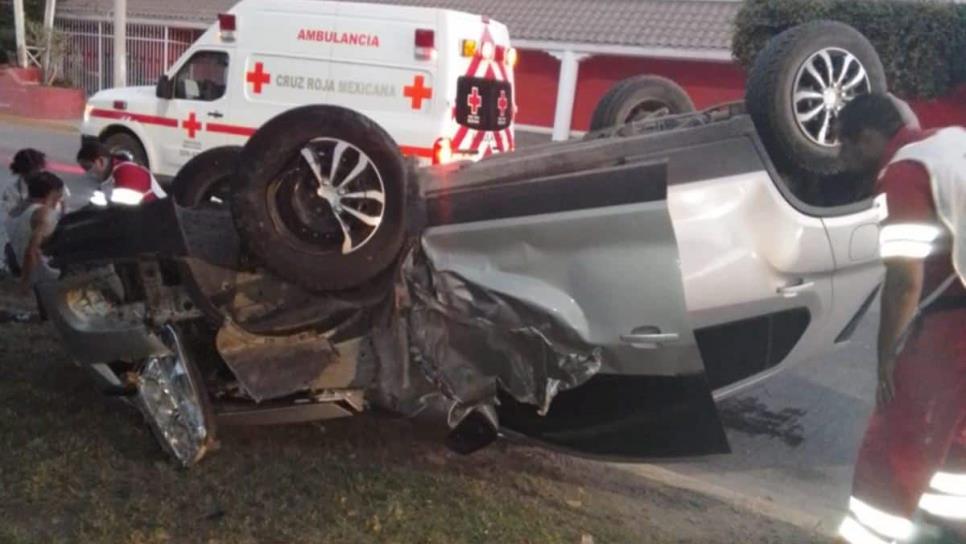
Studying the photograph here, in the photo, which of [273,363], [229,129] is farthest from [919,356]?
[229,129]

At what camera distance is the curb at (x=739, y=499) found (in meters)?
4.43

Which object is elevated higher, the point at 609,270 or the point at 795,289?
the point at 609,270

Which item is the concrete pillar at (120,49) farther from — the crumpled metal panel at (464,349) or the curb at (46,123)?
the crumpled metal panel at (464,349)

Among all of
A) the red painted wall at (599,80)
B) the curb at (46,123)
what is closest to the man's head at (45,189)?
the red painted wall at (599,80)

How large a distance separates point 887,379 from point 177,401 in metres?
2.45

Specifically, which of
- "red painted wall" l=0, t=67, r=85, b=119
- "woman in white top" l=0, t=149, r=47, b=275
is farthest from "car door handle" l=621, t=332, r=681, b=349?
"red painted wall" l=0, t=67, r=85, b=119

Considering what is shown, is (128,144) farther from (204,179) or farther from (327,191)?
(327,191)

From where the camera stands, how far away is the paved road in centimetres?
487

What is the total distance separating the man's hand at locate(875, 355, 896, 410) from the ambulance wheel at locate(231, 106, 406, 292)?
1.63 metres

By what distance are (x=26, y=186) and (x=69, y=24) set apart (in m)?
24.6

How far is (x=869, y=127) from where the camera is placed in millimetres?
3705

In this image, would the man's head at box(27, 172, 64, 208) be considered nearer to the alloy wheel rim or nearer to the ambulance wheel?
the ambulance wheel

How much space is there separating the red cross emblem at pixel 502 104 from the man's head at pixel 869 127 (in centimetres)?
764

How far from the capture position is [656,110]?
6.10 m
